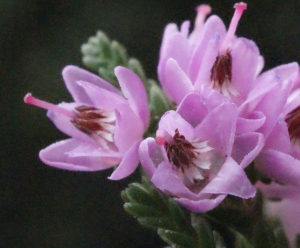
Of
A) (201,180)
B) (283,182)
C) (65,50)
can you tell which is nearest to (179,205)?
(201,180)

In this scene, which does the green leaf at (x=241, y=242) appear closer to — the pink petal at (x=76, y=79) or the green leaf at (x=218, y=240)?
the green leaf at (x=218, y=240)

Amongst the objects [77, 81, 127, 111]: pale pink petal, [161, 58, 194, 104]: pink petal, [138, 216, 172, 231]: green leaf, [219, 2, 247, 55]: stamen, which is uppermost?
[219, 2, 247, 55]: stamen

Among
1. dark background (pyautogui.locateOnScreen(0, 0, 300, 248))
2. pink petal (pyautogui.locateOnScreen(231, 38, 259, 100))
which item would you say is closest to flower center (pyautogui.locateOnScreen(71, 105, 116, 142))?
pink petal (pyautogui.locateOnScreen(231, 38, 259, 100))

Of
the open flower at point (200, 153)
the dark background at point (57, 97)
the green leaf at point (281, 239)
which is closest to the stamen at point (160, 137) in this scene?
the open flower at point (200, 153)

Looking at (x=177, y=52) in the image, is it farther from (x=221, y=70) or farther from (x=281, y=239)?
(x=281, y=239)

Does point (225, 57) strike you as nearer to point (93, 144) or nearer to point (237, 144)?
point (237, 144)

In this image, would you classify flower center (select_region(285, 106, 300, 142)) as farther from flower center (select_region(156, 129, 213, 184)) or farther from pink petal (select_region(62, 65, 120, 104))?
pink petal (select_region(62, 65, 120, 104))
